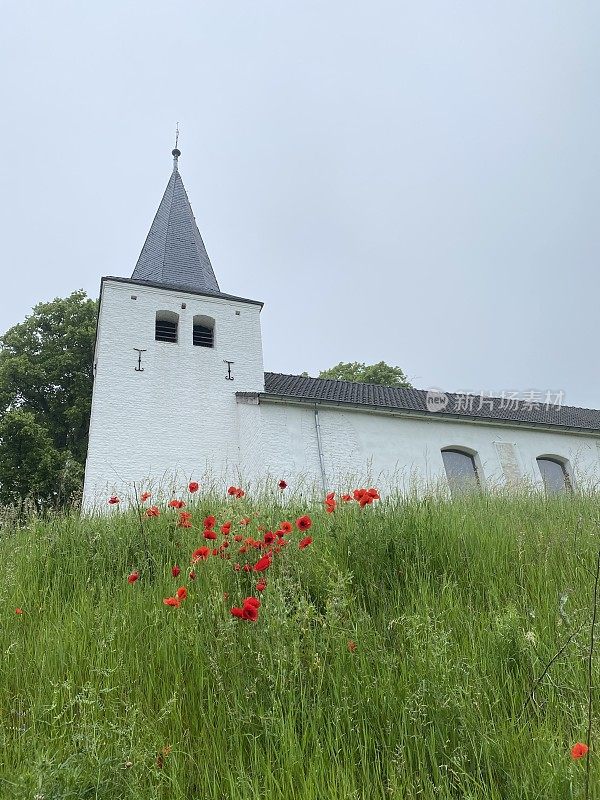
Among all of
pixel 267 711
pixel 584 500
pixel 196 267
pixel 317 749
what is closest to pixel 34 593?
pixel 267 711

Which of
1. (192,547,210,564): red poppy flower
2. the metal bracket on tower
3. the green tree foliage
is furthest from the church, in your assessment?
(192,547,210,564): red poppy flower

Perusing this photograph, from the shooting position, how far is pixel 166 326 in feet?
59.0

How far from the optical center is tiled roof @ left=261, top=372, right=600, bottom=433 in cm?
1783

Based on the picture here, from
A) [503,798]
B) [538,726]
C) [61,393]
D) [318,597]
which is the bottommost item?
[503,798]

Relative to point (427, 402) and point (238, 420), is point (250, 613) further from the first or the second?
point (427, 402)

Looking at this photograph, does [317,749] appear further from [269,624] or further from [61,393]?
[61,393]

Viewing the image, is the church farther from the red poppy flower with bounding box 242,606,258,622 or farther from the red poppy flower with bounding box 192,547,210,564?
the red poppy flower with bounding box 242,606,258,622

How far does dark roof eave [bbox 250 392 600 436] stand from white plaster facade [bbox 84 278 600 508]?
3.6 inches

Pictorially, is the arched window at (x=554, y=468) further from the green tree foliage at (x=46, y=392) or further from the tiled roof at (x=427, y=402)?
the green tree foliage at (x=46, y=392)

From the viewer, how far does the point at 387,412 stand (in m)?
17.7

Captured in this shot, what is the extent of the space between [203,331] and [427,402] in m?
8.28

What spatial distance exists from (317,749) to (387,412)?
15907mm

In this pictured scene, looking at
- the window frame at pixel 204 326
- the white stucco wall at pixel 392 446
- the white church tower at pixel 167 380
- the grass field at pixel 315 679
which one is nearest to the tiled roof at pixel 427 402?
the white stucco wall at pixel 392 446

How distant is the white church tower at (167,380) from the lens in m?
14.8
